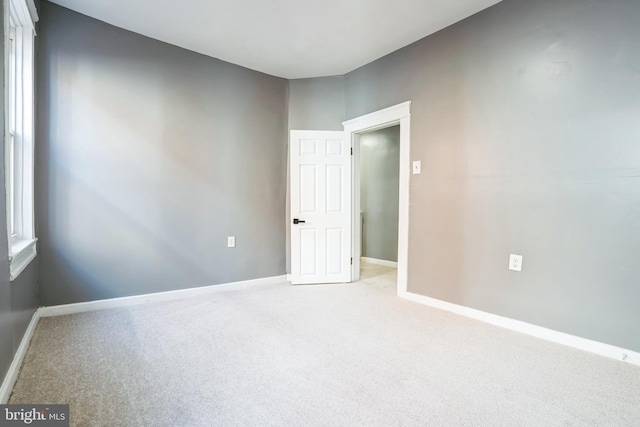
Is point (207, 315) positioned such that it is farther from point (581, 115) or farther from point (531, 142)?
point (581, 115)

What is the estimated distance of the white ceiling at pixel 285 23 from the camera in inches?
97.7

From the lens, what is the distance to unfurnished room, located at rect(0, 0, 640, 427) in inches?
65.1

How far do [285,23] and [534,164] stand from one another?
7.97ft

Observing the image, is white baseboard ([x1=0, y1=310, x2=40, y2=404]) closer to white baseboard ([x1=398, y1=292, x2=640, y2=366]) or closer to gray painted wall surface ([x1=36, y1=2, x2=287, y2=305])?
gray painted wall surface ([x1=36, y1=2, x2=287, y2=305])

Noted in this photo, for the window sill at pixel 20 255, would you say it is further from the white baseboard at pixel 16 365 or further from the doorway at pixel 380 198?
the doorway at pixel 380 198

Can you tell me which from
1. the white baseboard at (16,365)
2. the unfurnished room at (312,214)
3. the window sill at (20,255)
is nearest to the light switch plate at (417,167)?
the unfurnished room at (312,214)

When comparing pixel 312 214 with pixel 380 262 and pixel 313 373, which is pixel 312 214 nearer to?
pixel 380 262

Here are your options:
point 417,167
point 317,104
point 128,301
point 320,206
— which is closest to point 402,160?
point 417,167

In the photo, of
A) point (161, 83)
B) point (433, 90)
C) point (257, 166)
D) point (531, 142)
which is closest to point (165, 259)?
point (257, 166)

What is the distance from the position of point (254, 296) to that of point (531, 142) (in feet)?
9.63

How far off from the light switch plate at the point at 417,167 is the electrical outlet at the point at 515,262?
1.16 metres

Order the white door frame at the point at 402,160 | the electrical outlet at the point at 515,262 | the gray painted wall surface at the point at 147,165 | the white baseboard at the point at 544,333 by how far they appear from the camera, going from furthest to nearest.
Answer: the white door frame at the point at 402,160
the gray painted wall surface at the point at 147,165
the electrical outlet at the point at 515,262
the white baseboard at the point at 544,333

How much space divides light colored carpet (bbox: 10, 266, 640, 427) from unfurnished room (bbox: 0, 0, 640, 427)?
0.02 m

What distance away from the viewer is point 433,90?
2951mm
